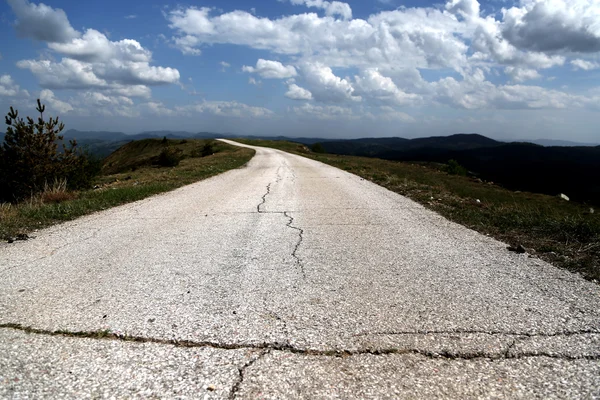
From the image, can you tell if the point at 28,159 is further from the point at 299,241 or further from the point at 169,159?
the point at 169,159

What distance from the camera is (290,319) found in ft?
10.7

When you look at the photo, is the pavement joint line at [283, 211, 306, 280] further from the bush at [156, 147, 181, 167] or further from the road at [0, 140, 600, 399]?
the bush at [156, 147, 181, 167]

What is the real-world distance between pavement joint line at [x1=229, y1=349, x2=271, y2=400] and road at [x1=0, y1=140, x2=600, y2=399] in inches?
0.5

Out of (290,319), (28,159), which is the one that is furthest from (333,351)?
(28,159)

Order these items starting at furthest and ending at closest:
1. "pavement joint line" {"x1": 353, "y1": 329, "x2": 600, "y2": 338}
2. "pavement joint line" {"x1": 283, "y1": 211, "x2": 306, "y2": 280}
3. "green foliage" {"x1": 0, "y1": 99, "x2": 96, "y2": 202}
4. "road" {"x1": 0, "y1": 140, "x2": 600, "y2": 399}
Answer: "green foliage" {"x1": 0, "y1": 99, "x2": 96, "y2": 202} → "pavement joint line" {"x1": 283, "y1": 211, "x2": 306, "y2": 280} → "pavement joint line" {"x1": 353, "y1": 329, "x2": 600, "y2": 338} → "road" {"x1": 0, "y1": 140, "x2": 600, "y2": 399}

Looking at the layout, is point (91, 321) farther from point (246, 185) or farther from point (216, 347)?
point (246, 185)

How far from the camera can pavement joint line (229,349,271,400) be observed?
7.50 feet

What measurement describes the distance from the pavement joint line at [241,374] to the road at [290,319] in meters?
0.01

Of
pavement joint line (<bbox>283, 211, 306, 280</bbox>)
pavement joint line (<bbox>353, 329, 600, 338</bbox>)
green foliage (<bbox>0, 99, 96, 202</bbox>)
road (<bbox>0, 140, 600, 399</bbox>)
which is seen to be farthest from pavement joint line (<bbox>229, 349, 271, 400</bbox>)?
green foliage (<bbox>0, 99, 96, 202</bbox>)

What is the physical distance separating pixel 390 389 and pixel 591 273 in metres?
3.63

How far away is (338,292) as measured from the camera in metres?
3.88

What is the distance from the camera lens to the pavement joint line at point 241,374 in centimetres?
229

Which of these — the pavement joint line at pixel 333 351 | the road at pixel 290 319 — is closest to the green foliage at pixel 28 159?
the road at pixel 290 319

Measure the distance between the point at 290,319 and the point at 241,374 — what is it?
2.76 feet
